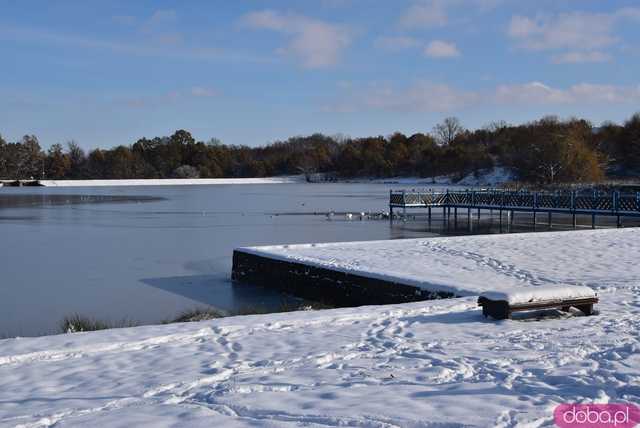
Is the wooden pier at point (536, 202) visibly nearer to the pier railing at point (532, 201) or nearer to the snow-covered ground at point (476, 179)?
the pier railing at point (532, 201)

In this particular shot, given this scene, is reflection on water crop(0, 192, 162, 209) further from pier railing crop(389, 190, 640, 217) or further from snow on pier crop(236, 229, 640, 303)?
snow on pier crop(236, 229, 640, 303)

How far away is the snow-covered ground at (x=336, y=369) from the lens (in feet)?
15.6

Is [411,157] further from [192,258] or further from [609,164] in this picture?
[192,258]

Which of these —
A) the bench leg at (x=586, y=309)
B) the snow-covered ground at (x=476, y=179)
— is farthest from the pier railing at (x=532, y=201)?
the snow-covered ground at (x=476, y=179)

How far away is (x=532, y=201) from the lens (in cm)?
2923

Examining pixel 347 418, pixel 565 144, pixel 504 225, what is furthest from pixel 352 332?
pixel 565 144

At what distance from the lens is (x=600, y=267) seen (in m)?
11.9

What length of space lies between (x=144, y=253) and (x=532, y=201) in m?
16.7

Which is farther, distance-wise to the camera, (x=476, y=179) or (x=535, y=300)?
(x=476, y=179)

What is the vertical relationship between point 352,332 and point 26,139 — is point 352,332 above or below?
below

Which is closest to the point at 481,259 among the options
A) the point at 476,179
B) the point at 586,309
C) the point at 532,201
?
the point at 586,309

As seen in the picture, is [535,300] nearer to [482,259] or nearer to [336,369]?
[336,369]

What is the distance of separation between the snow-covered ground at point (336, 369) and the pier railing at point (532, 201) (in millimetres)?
16949

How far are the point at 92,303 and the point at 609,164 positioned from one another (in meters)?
73.6
